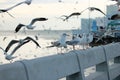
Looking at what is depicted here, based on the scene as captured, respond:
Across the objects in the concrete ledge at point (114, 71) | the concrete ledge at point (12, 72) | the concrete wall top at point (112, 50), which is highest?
the concrete ledge at point (12, 72)

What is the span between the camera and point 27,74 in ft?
17.7

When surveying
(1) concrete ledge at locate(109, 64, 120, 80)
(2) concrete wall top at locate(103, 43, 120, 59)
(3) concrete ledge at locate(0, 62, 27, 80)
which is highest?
(3) concrete ledge at locate(0, 62, 27, 80)

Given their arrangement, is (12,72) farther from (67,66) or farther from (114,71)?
(114,71)

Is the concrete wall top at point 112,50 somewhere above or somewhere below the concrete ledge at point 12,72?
below

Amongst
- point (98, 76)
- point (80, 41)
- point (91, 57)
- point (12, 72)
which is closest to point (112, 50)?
point (80, 41)

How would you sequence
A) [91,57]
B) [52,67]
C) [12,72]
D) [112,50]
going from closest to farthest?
[12,72], [52,67], [91,57], [112,50]

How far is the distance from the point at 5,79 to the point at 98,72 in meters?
3.92

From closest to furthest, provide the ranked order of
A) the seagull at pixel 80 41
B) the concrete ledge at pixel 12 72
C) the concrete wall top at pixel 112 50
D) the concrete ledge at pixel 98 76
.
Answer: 1. the concrete ledge at pixel 12 72
2. the concrete ledge at pixel 98 76
3. the seagull at pixel 80 41
4. the concrete wall top at pixel 112 50

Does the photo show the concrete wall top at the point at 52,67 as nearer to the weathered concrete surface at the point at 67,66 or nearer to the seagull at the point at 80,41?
the weathered concrete surface at the point at 67,66

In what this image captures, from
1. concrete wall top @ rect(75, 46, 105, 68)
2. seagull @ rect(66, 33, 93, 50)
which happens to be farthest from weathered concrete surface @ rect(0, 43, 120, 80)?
seagull @ rect(66, 33, 93, 50)

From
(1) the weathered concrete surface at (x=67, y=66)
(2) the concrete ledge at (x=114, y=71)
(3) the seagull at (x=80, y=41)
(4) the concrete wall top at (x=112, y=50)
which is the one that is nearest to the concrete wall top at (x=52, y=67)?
(1) the weathered concrete surface at (x=67, y=66)

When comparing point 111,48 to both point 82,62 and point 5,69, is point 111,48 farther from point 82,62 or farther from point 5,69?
point 5,69

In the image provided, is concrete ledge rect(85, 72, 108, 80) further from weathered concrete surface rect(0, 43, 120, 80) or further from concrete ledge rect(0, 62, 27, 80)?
concrete ledge rect(0, 62, 27, 80)

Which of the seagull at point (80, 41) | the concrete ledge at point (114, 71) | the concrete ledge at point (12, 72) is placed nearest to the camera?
the concrete ledge at point (12, 72)
